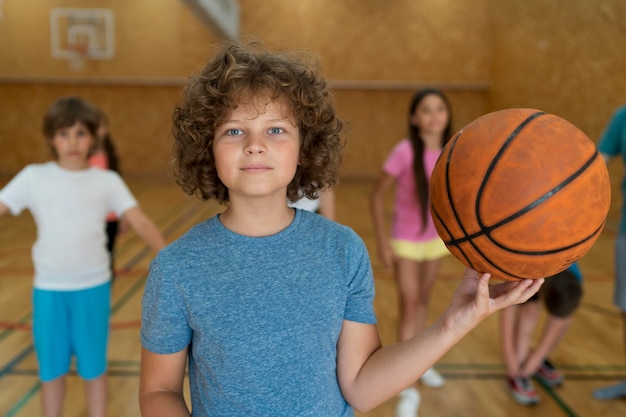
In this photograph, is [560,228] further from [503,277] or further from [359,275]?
[359,275]

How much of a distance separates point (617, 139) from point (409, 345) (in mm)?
2113

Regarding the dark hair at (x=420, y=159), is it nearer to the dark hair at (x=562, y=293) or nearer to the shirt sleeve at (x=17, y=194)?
the dark hair at (x=562, y=293)

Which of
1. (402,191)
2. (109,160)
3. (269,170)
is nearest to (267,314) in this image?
(269,170)

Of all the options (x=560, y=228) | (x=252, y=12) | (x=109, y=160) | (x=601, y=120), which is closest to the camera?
(x=560, y=228)

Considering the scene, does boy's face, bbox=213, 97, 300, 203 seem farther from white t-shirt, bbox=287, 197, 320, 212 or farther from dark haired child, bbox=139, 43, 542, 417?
white t-shirt, bbox=287, 197, 320, 212

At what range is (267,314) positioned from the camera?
1.02 metres

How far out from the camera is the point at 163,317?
1018 millimetres


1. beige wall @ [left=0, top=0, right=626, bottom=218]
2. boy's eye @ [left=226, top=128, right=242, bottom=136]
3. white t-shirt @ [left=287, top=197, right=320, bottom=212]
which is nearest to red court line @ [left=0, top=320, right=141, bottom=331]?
white t-shirt @ [left=287, top=197, right=320, bottom=212]

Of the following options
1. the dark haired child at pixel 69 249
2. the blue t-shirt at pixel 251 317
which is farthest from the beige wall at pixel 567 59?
the blue t-shirt at pixel 251 317

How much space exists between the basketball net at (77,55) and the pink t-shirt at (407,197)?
970cm

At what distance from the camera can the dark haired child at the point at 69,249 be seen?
2072 millimetres

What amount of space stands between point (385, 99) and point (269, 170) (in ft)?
35.2

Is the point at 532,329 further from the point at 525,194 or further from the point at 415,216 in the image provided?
the point at 525,194

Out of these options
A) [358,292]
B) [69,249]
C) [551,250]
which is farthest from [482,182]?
[69,249]
